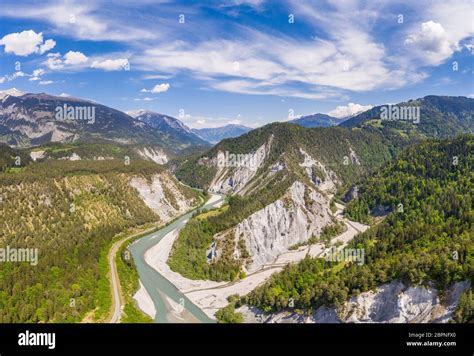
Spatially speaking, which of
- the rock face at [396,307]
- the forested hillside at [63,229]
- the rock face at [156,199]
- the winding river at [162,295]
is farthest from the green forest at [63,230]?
the rock face at [396,307]

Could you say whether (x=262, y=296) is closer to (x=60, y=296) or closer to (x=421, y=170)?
(x=60, y=296)

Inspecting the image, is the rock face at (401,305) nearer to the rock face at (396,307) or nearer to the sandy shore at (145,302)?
the rock face at (396,307)

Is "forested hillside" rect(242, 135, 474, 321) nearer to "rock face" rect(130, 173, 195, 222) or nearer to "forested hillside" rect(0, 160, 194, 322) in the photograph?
"forested hillside" rect(0, 160, 194, 322)

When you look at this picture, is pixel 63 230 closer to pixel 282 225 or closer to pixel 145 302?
pixel 145 302

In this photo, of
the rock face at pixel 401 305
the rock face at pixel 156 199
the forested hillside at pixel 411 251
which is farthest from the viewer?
the rock face at pixel 156 199

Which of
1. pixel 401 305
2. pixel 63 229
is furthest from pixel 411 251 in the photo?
pixel 63 229

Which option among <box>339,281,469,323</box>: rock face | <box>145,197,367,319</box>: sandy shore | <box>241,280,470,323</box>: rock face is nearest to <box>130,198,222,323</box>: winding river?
<box>145,197,367,319</box>: sandy shore

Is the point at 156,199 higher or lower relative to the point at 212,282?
higher
